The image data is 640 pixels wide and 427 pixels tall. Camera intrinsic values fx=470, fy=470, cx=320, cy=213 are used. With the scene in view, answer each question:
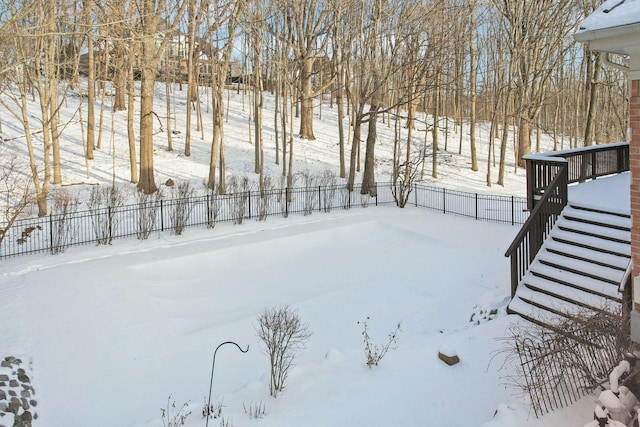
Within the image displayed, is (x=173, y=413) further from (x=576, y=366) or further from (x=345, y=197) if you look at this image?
(x=345, y=197)

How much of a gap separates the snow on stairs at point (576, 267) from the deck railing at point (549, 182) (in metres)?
0.20

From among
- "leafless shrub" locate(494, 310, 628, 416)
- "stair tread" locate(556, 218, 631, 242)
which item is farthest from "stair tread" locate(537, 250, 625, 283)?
"leafless shrub" locate(494, 310, 628, 416)

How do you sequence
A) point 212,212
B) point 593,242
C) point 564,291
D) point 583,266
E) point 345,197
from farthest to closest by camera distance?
point 345,197, point 212,212, point 593,242, point 583,266, point 564,291

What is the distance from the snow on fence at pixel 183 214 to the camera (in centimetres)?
1330

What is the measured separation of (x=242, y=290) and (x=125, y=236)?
489 centimetres

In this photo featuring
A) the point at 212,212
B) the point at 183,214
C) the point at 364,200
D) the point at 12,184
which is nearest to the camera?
the point at 183,214

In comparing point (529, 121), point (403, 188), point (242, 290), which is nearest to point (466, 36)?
point (529, 121)

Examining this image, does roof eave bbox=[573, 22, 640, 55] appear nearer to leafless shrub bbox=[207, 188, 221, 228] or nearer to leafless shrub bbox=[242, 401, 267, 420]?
leafless shrub bbox=[242, 401, 267, 420]

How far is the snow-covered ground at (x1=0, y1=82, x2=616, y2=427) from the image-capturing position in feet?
20.9

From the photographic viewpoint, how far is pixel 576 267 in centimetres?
814

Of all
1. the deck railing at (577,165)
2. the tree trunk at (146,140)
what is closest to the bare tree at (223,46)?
the tree trunk at (146,140)

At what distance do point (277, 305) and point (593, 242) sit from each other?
652 centimetres

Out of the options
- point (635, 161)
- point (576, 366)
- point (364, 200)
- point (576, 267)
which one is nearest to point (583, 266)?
point (576, 267)

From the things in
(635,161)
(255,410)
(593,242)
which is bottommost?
(255,410)
